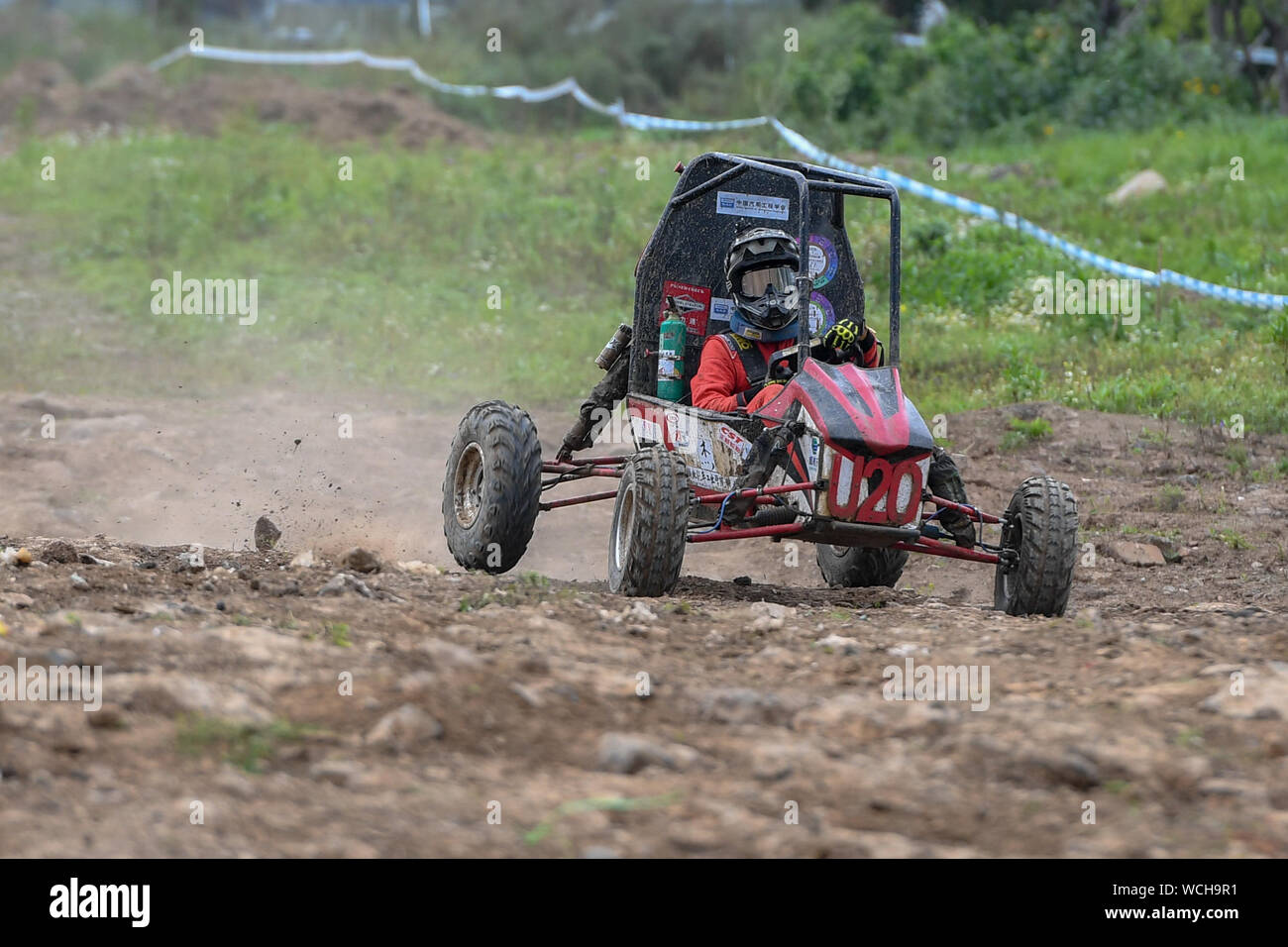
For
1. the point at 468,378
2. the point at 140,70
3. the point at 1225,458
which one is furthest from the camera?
the point at 140,70

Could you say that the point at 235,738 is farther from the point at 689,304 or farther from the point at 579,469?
the point at 689,304

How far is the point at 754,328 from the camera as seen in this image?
7758mm

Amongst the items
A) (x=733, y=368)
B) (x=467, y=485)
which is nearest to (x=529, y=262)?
(x=467, y=485)

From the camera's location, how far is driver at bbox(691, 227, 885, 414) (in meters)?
7.54

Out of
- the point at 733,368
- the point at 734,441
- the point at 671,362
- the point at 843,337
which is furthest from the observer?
the point at 671,362

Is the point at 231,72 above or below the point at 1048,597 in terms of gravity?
above

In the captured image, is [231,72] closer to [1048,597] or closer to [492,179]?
[492,179]

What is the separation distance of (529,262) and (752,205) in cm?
787

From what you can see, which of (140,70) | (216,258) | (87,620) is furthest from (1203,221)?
(140,70)

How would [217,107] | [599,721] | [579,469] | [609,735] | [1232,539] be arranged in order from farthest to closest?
[217,107] < [1232,539] < [579,469] < [599,721] < [609,735]

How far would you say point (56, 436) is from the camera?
10508mm

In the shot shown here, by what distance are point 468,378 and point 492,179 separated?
20.6ft

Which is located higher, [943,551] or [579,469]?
[579,469]
